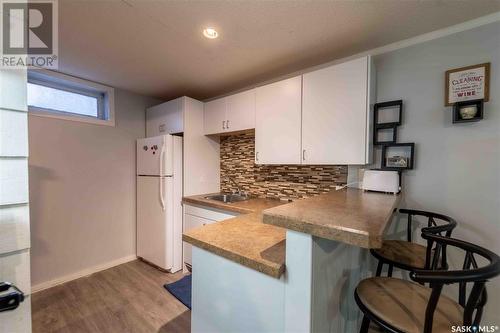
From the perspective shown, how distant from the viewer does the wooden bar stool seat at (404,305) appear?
2.77 feet

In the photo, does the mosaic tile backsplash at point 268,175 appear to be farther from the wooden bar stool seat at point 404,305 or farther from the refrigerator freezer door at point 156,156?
the wooden bar stool seat at point 404,305

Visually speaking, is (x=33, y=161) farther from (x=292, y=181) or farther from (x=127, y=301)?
(x=292, y=181)

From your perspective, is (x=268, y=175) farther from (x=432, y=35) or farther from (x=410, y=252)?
(x=432, y=35)

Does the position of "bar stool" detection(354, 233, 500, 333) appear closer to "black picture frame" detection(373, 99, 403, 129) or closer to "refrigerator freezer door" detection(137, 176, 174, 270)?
"black picture frame" detection(373, 99, 403, 129)

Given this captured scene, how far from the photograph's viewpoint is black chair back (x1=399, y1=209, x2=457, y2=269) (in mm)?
1092

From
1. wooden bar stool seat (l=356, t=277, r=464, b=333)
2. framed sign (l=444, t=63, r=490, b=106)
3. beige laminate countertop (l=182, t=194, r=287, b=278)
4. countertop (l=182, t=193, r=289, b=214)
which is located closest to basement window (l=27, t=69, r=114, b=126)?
countertop (l=182, t=193, r=289, b=214)

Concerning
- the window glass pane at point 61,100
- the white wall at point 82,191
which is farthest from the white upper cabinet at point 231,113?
the window glass pane at point 61,100

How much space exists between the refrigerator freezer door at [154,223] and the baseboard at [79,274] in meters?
0.19

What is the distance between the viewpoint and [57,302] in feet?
6.61

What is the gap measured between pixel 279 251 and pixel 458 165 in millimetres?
1519

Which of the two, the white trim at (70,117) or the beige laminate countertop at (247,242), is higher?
the white trim at (70,117)

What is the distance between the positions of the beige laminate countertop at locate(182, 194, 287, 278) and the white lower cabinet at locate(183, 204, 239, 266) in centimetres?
78

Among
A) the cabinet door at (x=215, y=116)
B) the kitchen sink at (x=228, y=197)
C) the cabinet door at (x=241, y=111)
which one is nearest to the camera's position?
the cabinet door at (x=241, y=111)

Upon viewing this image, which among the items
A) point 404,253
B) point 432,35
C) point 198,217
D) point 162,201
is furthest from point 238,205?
point 432,35
